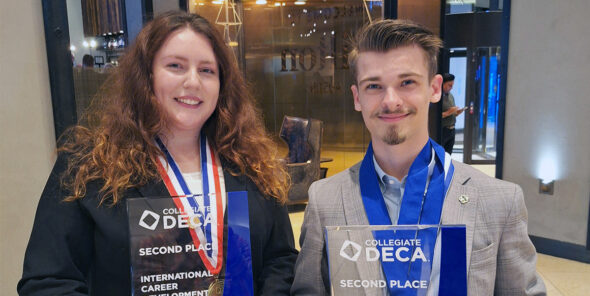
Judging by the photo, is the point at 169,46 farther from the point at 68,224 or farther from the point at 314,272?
the point at 314,272

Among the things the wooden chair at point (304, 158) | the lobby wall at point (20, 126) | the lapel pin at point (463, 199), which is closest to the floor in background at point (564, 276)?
the wooden chair at point (304, 158)

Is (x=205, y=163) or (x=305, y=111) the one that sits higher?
(x=205, y=163)

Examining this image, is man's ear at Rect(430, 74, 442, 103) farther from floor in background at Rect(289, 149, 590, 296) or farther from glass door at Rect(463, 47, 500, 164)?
glass door at Rect(463, 47, 500, 164)

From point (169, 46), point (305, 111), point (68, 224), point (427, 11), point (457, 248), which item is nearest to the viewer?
point (457, 248)

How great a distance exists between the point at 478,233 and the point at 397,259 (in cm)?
28

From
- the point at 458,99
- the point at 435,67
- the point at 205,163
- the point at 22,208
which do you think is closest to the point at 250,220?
the point at 205,163

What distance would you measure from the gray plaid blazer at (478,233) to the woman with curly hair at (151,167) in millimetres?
157

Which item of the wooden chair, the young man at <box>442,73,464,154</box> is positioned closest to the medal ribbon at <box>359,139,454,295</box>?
the wooden chair

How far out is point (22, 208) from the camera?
7.57 feet

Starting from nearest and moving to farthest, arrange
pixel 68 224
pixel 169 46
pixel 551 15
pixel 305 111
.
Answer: pixel 68 224, pixel 169 46, pixel 551 15, pixel 305 111

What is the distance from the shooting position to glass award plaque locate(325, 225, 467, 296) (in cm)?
113

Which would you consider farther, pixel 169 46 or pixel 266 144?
pixel 266 144

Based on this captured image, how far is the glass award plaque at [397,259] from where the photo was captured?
1.13 m

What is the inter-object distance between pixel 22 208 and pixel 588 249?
4.45m
